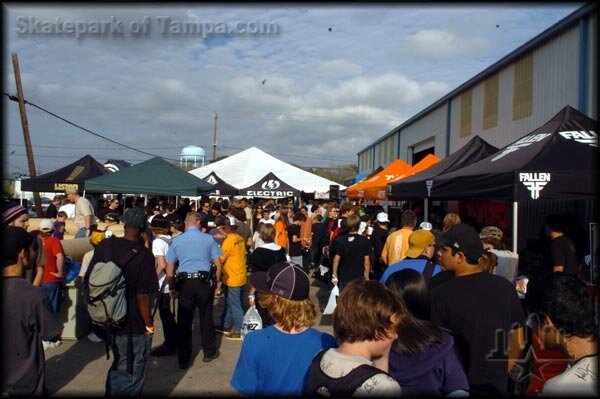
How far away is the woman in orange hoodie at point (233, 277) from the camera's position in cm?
658

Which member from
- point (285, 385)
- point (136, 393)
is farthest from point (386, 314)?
point (136, 393)

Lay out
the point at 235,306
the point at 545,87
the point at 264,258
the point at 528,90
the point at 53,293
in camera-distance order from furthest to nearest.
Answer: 1. the point at 528,90
2. the point at 545,87
3. the point at 235,306
4. the point at 53,293
5. the point at 264,258

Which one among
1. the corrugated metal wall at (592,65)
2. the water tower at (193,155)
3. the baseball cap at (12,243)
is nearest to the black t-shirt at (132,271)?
the baseball cap at (12,243)

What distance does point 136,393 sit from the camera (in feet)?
12.8

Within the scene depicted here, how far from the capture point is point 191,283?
559cm

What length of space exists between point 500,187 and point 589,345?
364 cm

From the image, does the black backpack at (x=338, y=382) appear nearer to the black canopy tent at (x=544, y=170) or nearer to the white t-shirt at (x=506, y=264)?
the white t-shirt at (x=506, y=264)

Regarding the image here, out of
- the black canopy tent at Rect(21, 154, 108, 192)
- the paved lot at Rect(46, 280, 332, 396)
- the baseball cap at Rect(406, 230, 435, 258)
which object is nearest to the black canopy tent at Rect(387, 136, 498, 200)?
the baseball cap at Rect(406, 230, 435, 258)

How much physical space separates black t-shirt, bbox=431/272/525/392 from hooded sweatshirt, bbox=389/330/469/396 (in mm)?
655

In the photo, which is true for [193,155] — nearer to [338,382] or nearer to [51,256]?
[51,256]

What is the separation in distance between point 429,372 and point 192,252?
3.99 meters

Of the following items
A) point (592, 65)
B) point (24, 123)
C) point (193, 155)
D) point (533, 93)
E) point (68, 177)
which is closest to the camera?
point (592, 65)

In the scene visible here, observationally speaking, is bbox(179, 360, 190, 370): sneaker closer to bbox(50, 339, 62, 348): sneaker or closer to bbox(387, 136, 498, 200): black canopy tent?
bbox(50, 339, 62, 348): sneaker

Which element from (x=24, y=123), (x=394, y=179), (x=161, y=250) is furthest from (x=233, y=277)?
(x=24, y=123)
